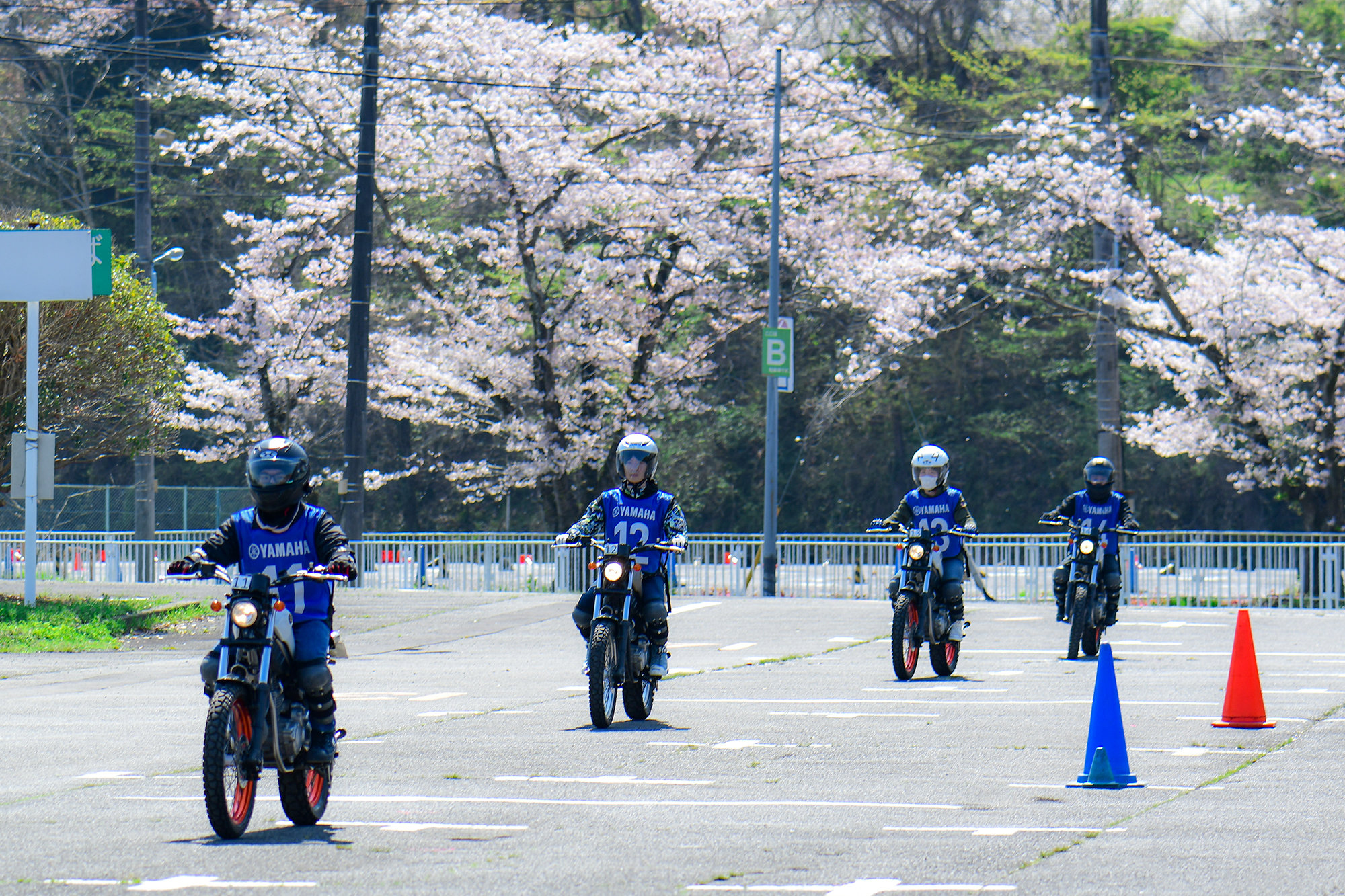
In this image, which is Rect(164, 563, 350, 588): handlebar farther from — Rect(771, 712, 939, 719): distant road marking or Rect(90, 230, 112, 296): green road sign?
Rect(90, 230, 112, 296): green road sign

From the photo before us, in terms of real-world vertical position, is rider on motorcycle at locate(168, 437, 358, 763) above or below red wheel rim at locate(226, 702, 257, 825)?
above

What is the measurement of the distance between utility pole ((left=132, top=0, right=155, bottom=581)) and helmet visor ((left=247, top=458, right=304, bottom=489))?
26.3m

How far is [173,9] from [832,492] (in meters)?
21.2

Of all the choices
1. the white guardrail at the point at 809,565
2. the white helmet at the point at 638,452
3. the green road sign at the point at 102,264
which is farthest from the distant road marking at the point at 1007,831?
the white guardrail at the point at 809,565

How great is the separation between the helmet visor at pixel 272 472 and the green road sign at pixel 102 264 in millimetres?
14643

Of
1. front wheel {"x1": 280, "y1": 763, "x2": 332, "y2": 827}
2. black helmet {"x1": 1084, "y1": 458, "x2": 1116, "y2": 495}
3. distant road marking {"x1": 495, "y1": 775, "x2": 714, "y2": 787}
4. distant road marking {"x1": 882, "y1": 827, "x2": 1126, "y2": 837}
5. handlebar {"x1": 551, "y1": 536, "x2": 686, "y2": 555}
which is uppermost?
black helmet {"x1": 1084, "y1": 458, "x2": 1116, "y2": 495}

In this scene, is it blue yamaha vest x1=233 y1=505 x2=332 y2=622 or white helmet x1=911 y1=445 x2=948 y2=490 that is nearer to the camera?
blue yamaha vest x1=233 y1=505 x2=332 y2=622

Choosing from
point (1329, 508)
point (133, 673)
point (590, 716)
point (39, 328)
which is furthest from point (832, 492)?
point (590, 716)

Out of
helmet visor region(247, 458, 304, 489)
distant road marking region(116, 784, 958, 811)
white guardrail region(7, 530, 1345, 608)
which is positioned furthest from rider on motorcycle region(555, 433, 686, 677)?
white guardrail region(7, 530, 1345, 608)

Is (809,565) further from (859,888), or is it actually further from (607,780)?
(859,888)

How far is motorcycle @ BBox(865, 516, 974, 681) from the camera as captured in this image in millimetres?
14703

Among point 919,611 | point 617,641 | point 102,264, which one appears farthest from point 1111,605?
point 102,264

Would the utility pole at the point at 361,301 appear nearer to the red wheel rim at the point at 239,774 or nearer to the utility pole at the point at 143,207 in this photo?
the utility pole at the point at 143,207

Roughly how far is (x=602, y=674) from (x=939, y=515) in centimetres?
456
